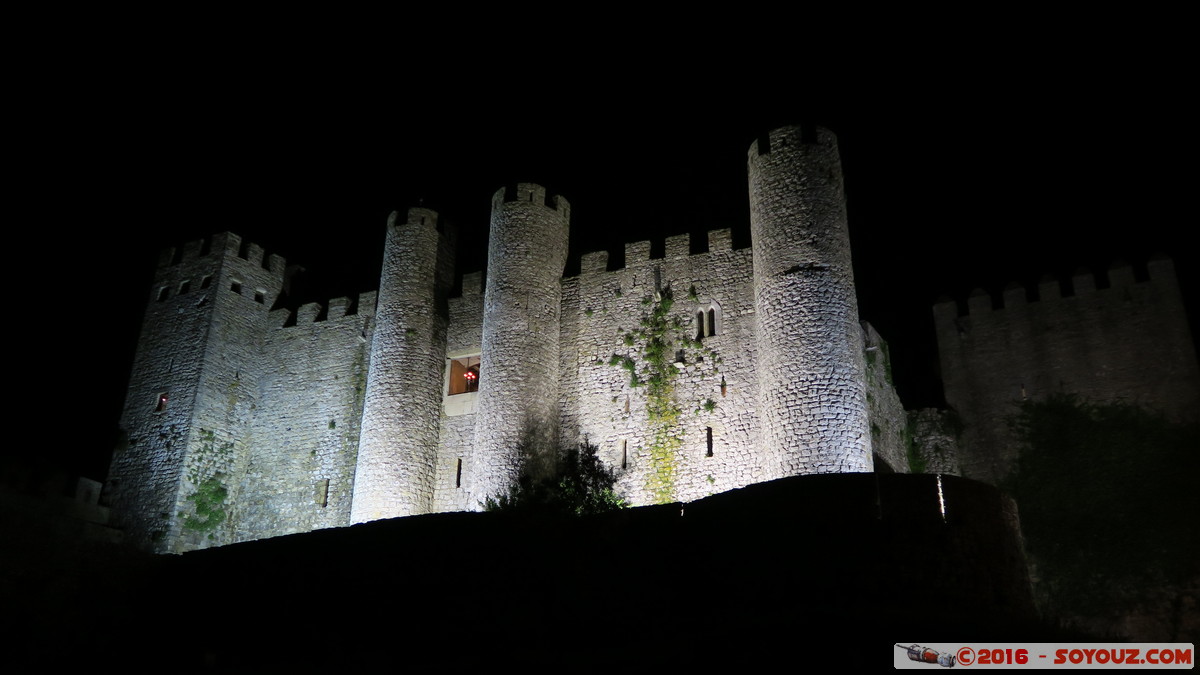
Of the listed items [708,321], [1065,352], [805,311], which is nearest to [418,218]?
[708,321]

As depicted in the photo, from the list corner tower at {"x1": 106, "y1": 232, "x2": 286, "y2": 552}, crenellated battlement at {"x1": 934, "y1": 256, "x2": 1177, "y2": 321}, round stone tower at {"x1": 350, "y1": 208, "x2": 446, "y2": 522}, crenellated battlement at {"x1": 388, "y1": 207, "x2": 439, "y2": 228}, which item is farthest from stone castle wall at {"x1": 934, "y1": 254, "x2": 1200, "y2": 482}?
corner tower at {"x1": 106, "y1": 232, "x2": 286, "y2": 552}

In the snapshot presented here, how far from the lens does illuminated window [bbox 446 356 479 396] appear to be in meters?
25.9

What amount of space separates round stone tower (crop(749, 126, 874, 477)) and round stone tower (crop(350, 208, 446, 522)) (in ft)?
29.0

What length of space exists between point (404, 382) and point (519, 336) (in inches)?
141

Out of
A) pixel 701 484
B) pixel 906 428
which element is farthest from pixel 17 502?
pixel 906 428

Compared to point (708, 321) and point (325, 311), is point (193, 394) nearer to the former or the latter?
point (325, 311)

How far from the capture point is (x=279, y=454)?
2720 centimetres

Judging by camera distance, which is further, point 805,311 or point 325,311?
point 325,311

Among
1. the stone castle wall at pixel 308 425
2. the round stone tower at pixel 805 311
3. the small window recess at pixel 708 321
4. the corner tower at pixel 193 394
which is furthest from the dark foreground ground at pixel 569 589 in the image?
the small window recess at pixel 708 321

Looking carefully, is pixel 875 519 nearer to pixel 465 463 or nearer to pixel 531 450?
pixel 531 450

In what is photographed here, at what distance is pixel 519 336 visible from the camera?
919 inches

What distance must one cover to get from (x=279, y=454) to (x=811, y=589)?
18.1 meters

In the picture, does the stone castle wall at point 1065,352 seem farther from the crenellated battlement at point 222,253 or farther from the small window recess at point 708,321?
the crenellated battlement at point 222,253

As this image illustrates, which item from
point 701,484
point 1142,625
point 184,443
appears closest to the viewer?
point 1142,625
